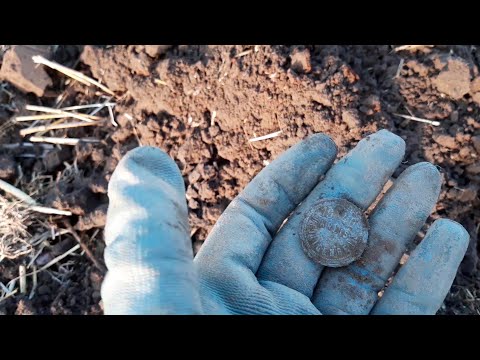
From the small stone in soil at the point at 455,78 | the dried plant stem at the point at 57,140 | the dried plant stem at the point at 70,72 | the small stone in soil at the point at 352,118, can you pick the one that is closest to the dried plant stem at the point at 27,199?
the dried plant stem at the point at 57,140

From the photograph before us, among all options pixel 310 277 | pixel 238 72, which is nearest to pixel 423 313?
pixel 310 277

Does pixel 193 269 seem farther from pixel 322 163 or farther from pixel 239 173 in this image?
pixel 239 173

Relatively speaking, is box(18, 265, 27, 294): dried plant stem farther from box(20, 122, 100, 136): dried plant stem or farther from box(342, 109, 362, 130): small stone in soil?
box(342, 109, 362, 130): small stone in soil

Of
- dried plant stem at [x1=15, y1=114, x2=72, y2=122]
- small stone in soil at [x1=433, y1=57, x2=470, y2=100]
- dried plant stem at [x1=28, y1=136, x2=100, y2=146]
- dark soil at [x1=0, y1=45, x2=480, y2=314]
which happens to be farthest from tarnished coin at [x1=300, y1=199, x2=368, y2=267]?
dried plant stem at [x1=15, y1=114, x2=72, y2=122]

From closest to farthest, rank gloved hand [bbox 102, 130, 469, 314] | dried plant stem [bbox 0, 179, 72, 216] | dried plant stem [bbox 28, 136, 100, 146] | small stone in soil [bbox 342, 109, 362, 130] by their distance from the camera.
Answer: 1. gloved hand [bbox 102, 130, 469, 314]
2. small stone in soil [bbox 342, 109, 362, 130]
3. dried plant stem [bbox 0, 179, 72, 216]
4. dried plant stem [bbox 28, 136, 100, 146]

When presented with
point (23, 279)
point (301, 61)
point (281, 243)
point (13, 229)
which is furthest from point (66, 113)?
point (281, 243)

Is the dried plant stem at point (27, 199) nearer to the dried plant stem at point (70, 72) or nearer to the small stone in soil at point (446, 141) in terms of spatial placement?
the dried plant stem at point (70, 72)

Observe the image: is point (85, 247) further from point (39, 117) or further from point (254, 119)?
point (254, 119)
